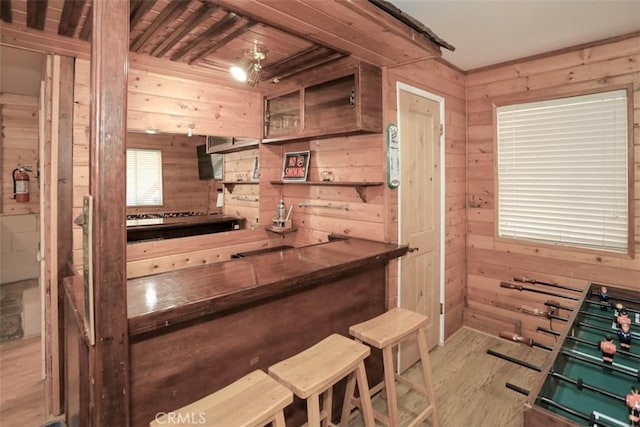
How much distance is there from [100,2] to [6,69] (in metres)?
3.10

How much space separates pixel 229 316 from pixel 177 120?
172 cm

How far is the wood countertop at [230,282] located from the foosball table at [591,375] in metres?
1.02

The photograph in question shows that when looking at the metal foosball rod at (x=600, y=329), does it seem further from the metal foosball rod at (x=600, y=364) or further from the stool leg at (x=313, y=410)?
the stool leg at (x=313, y=410)

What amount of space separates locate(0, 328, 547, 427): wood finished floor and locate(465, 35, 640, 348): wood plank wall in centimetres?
43

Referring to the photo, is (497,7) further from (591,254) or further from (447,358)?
(447,358)

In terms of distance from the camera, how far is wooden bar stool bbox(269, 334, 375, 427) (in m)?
1.37

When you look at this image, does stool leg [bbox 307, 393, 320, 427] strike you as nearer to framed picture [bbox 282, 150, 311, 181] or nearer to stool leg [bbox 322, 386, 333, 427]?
stool leg [bbox 322, 386, 333, 427]

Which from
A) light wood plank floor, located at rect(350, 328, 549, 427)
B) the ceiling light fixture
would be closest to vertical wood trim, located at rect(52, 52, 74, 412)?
the ceiling light fixture

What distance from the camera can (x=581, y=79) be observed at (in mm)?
2703

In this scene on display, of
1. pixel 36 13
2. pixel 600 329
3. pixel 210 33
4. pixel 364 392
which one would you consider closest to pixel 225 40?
pixel 210 33

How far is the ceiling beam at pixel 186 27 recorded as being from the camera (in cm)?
155

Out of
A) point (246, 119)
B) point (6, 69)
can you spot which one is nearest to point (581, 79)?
point (246, 119)

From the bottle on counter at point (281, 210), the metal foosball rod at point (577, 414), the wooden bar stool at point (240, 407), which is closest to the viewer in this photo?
the metal foosball rod at point (577, 414)

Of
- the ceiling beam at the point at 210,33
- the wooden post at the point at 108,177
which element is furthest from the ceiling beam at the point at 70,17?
the ceiling beam at the point at 210,33
